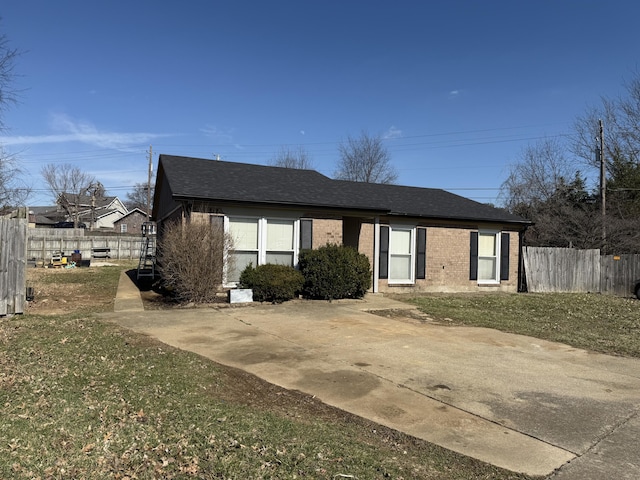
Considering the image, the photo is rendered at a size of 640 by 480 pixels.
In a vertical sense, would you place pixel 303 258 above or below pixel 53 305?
above

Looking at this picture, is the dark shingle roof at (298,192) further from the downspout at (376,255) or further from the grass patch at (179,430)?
the grass patch at (179,430)

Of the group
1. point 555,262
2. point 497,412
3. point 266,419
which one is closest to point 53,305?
point 266,419

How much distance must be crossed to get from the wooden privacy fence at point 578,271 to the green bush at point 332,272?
27.7 ft

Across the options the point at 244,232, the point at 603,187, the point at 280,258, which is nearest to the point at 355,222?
the point at 280,258

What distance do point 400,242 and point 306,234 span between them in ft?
12.6

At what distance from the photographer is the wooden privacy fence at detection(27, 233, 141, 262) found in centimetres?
2992

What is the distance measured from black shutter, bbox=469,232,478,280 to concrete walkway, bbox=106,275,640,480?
7.62 metres

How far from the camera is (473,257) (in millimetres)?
16656

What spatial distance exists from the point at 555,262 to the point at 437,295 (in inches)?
245

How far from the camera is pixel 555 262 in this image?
17.9 meters

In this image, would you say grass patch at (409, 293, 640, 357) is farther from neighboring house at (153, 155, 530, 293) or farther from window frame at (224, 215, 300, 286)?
window frame at (224, 215, 300, 286)

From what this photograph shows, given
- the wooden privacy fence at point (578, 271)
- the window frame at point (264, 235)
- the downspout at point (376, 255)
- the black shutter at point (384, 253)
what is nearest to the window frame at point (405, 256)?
the black shutter at point (384, 253)

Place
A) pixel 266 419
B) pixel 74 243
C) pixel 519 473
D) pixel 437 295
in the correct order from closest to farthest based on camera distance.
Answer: pixel 519 473, pixel 266 419, pixel 437 295, pixel 74 243

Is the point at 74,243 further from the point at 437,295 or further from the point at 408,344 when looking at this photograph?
the point at 408,344
